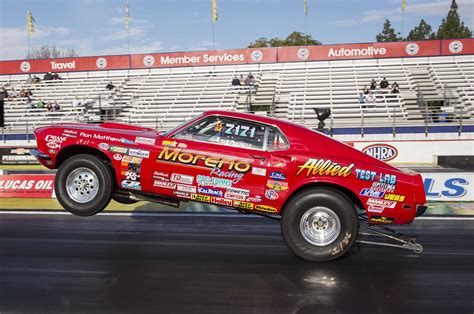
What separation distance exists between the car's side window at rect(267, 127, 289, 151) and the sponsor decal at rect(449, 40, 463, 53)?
27523 millimetres

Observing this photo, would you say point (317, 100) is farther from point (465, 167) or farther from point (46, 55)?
point (46, 55)

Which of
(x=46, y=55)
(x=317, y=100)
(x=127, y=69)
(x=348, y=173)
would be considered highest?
(x=46, y=55)

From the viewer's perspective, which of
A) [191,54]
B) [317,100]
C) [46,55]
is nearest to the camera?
[317,100]

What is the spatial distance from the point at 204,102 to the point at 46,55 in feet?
234

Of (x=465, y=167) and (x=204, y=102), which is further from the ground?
(x=204, y=102)

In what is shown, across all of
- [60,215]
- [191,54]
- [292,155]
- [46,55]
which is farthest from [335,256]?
[46,55]

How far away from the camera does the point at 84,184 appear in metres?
6.57

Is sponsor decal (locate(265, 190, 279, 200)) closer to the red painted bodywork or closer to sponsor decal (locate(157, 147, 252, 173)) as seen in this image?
the red painted bodywork

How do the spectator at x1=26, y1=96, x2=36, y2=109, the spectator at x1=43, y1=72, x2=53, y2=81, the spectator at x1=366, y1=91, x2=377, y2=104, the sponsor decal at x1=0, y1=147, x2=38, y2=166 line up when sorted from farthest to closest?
the spectator at x1=43, y1=72, x2=53, y2=81 < the spectator at x1=26, y1=96, x2=36, y2=109 < the spectator at x1=366, y1=91, x2=377, y2=104 < the sponsor decal at x1=0, y1=147, x2=38, y2=166

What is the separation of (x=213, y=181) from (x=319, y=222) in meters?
1.40

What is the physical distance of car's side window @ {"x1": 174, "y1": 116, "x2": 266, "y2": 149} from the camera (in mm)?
6008

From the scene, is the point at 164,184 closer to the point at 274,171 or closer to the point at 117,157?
the point at 117,157

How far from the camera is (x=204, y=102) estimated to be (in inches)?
1073

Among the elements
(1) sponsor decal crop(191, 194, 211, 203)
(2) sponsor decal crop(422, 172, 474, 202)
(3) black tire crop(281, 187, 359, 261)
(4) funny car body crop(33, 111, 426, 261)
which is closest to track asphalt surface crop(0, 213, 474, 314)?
(3) black tire crop(281, 187, 359, 261)
